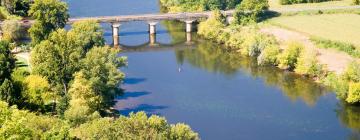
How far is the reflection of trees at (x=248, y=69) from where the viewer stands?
8806cm

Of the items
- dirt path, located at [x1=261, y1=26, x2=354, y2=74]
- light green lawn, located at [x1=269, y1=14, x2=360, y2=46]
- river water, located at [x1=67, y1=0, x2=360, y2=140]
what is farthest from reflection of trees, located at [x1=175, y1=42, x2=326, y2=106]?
light green lawn, located at [x1=269, y1=14, x2=360, y2=46]

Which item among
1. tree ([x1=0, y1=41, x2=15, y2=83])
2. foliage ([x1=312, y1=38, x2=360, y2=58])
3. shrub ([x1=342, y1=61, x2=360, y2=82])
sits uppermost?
tree ([x1=0, y1=41, x2=15, y2=83])

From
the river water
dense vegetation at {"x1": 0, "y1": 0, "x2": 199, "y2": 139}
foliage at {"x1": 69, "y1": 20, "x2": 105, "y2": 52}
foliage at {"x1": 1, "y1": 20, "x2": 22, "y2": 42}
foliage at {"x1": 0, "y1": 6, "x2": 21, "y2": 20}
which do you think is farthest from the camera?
foliage at {"x1": 0, "y1": 6, "x2": 21, "y2": 20}

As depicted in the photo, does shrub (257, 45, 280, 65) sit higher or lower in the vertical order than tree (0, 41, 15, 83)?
lower

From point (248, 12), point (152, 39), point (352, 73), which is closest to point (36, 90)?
point (352, 73)

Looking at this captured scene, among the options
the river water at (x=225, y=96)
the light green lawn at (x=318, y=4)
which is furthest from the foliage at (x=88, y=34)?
the light green lawn at (x=318, y=4)

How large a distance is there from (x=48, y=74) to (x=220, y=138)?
80.0ft

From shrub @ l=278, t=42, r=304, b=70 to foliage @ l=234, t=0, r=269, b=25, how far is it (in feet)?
95.1

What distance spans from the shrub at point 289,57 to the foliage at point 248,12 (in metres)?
29.0

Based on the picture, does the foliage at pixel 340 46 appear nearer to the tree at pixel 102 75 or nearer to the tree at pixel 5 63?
the tree at pixel 102 75

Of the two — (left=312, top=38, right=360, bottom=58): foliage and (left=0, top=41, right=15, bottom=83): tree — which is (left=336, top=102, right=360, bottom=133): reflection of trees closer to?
(left=312, top=38, right=360, bottom=58): foliage

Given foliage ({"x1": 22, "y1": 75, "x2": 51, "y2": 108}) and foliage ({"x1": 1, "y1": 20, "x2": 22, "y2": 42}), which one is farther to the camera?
foliage ({"x1": 1, "y1": 20, "x2": 22, "y2": 42})

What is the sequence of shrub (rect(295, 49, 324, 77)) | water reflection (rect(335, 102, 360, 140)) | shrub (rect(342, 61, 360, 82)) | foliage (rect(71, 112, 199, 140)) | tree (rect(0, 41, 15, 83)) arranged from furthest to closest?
shrub (rect(295, 49, 324, 77)) < shrub (rect(342, 61, 360, 82)) < tree (rect(0, 41, 15, 83)) < water reflection (rect(335, 102, 360, 140)) < foliage (rect(71, 112, 199, 140))

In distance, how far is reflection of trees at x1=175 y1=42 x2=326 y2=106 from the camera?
3467 inches
